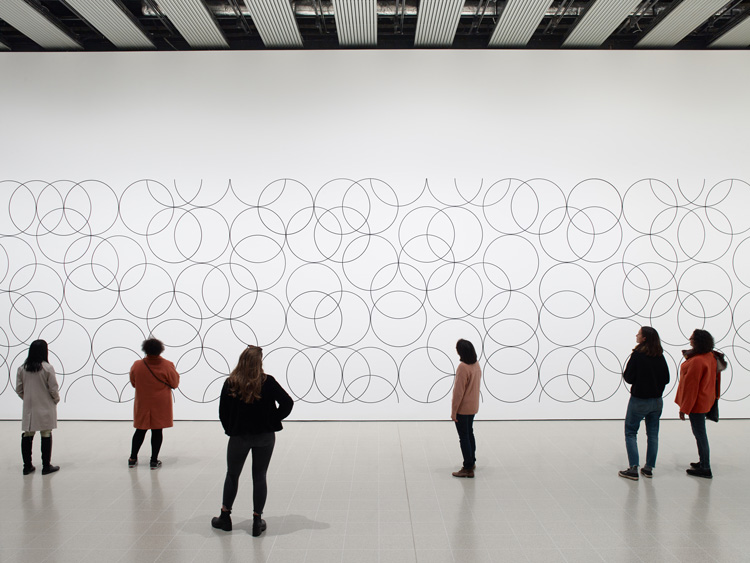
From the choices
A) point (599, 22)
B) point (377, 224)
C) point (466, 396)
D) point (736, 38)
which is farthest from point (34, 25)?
point (736, 38)

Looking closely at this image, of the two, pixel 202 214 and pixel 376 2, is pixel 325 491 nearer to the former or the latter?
pixel 202 214

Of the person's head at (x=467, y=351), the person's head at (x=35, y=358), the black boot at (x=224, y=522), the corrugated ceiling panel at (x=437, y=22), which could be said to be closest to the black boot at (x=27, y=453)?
the person's head at (x=35, y=358)

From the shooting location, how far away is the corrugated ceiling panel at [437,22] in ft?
23.0

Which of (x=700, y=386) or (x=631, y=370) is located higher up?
(x=631, y=370)

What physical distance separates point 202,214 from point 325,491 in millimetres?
4223

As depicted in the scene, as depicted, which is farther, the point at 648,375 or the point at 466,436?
the point at 466,436

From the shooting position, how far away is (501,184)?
778 cm

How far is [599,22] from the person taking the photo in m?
7.35

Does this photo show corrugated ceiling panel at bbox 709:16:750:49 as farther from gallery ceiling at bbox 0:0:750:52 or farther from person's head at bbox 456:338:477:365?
person's head at bbox 456:338:477:365

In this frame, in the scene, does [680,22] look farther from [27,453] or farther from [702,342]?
[27,453]

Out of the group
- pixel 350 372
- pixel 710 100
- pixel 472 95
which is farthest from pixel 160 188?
pixel 710 100

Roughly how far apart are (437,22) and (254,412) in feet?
18.1

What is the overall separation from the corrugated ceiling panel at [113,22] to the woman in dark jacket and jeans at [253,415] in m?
5.18

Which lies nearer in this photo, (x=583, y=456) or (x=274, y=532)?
(x=274, y=532)
